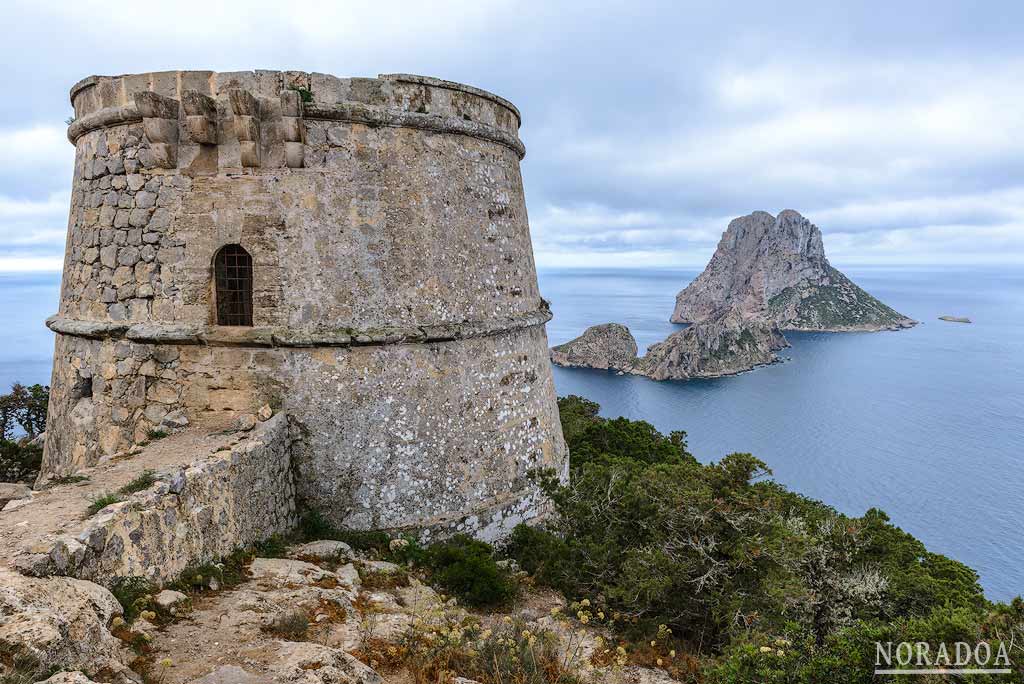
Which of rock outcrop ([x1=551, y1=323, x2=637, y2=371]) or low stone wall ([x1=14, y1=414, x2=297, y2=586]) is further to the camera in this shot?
rock outcrop ([x1=551, y1=323, x2=637, y2=371])

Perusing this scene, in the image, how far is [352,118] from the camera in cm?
729

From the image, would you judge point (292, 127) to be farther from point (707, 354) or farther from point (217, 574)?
point (707, 354)

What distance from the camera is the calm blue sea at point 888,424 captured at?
3662 centimetres

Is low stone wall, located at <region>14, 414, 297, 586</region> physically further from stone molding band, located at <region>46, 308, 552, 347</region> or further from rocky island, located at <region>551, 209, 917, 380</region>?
rocky island, located at <region>551, 209, 917, 380</region>

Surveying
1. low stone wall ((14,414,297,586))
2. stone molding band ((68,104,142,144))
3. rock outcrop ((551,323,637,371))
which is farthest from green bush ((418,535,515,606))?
rock outcrop ((551,323,637,371))

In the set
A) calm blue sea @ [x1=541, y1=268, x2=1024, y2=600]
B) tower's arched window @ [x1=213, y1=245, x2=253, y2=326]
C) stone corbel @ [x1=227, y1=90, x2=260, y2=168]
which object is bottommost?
calm blue sea @ [x1=541, y1=268, x2=1024, y2=600]

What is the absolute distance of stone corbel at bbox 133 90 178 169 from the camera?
6.86 m

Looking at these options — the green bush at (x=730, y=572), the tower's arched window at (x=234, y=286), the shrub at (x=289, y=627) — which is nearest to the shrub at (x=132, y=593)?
the shrub at (x=289, y=627)

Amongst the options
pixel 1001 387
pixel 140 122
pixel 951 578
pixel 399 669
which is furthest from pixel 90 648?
pixel 1001 387

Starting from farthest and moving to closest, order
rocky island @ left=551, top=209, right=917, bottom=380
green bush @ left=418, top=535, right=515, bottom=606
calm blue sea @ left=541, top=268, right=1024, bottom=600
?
rocky island @ left=551, top=209, right=917, bottom=380, calm blue sea @ left=541, top=268, right=1024, bottom=600, green bush @ left=418, top=535, right=515, bottom=606

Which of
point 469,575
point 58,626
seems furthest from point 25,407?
point 58,626

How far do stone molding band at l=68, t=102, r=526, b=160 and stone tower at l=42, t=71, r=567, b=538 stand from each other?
0.08 feet

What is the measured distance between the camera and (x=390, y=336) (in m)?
7.40

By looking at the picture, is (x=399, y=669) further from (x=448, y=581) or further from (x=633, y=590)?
(x=633, y=590)
